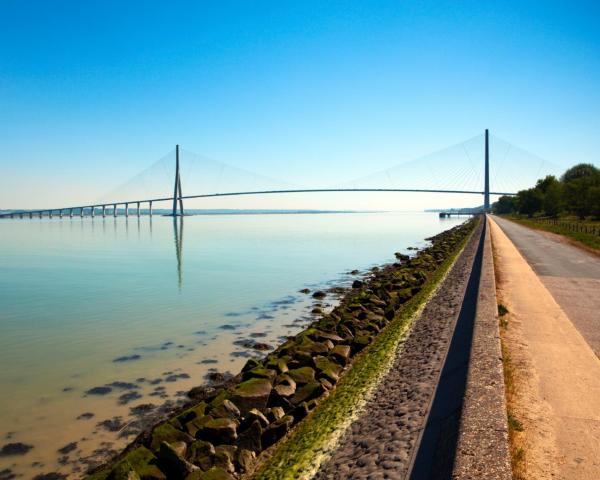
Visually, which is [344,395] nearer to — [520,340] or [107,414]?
[520,340]

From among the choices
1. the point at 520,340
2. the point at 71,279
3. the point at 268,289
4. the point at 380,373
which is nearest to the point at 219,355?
the point at 380,373

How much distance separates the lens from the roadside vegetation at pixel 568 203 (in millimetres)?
38081

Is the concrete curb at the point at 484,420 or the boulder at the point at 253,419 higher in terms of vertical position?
→ the concrete curb at the point at 484,420

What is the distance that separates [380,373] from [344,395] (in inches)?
Answer: 25.5

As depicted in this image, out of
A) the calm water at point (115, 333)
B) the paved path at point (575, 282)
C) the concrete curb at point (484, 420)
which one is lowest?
the calm water at point (115, 333)

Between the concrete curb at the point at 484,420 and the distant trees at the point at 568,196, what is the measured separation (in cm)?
4787

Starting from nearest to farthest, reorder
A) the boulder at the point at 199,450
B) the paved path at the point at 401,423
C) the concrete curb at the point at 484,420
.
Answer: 1. the concrete curb at the point at 484,420
2. the paved path at the point at 401,423
3. the boulder at the point at 199,450

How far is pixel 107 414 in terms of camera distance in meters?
5.68

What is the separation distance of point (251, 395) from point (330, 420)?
0.95 metres

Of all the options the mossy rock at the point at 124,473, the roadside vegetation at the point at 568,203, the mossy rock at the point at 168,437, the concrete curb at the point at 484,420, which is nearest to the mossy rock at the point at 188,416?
the mossy rock at the point at 168,437

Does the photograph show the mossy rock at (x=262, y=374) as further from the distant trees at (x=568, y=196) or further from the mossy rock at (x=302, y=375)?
the distant trees at (x=568, y=196)

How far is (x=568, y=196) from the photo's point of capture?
54.5m

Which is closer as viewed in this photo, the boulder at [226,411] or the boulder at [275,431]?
the boulder at [275,431]

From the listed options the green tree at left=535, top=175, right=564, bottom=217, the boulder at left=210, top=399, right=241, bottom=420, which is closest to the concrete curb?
the boulder at left=210, top=399, right=241, bottom=420
